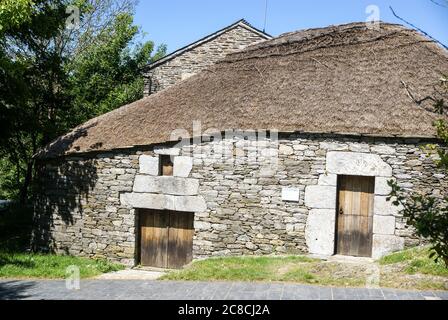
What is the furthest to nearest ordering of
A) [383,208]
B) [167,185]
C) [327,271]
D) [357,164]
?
[167,185] → [357,164] → [383,208] → [327,271]

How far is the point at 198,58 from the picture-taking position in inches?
648

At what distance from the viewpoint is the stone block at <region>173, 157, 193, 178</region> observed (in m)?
10.6

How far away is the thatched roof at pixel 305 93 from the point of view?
9984 mm

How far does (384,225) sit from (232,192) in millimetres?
3163

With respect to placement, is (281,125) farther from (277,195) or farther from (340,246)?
(340,246)

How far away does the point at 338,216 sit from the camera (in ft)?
32.7

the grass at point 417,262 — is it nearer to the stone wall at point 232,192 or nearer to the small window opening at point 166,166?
the stone wall at point 232,192

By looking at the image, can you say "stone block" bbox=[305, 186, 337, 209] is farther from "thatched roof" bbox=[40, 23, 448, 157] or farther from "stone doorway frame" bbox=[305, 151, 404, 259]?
"thatched roof" bbox=[40, 23, 448, 157]

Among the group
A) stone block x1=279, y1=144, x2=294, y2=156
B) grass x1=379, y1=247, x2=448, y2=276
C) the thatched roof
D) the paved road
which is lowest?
the paved road

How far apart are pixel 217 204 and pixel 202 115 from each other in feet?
6.88

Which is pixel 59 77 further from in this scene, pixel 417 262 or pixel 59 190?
pixel 417 262

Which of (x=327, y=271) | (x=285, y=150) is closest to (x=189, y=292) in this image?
(x=327, y=271)

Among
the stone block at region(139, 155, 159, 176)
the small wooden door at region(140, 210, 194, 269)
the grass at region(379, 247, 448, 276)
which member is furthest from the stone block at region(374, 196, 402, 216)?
the stone block at region(139, 155, 159, 176)

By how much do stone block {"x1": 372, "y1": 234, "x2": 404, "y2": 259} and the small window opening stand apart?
456 centimetres
